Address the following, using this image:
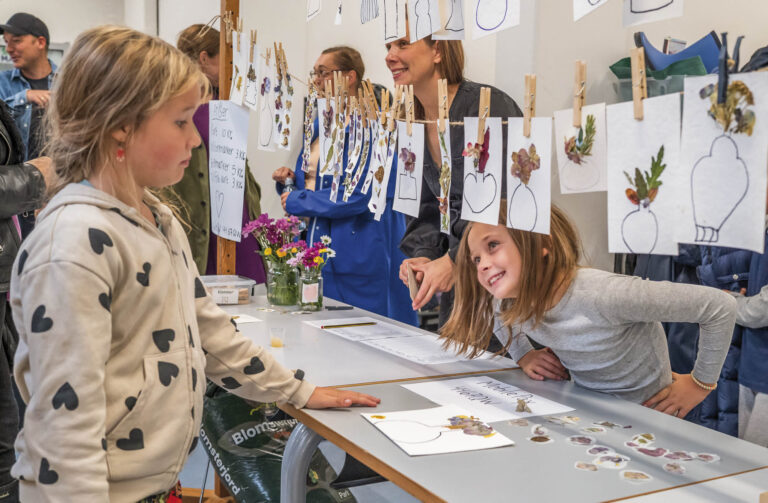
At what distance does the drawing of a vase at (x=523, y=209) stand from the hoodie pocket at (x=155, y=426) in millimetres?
666

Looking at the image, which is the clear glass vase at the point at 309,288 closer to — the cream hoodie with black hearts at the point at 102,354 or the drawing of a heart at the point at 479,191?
the drawing of a heart at the point at 479,191

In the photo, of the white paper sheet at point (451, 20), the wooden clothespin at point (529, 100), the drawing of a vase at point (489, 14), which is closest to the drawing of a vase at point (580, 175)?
the wooden clothespin at point (529, 100)

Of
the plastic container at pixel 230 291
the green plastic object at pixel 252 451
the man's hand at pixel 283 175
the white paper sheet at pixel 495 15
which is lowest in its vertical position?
the green plastic object at pixel 252 451

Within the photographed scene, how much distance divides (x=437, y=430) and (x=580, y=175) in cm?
51

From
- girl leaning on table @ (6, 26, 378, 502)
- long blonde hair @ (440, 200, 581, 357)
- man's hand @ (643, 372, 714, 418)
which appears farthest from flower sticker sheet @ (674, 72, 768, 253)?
girl leaning on table @ (6, 26, 378, 502)

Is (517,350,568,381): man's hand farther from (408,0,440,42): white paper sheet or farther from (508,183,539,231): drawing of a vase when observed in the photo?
(408,0,440,42): white paper sheet

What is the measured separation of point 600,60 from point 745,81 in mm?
1516

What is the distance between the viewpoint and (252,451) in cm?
208

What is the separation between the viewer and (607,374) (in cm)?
159

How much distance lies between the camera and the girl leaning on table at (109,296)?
0.95 meters

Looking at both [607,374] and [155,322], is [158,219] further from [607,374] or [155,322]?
[607,374]

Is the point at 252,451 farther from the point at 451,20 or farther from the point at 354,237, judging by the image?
the point at 451,20

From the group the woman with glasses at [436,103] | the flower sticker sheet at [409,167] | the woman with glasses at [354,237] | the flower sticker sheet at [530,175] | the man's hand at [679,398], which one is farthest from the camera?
the woman with glasses at [354,237]

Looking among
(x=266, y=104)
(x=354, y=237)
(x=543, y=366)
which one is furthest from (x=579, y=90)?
(x=354, y=237)
